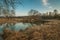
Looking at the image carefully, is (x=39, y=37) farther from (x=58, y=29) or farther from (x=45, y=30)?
(x=58, y=29)

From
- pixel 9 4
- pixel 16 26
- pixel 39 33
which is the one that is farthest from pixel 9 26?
pixel 39 33

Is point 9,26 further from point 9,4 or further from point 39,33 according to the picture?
point 39,33

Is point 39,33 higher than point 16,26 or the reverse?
the reverse

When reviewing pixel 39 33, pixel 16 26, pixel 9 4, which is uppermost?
pixel 9 4

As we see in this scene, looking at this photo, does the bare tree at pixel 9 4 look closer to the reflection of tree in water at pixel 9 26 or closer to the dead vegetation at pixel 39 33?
the reflection of tree in water at pixel 9 26

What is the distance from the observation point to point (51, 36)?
231 centimetres

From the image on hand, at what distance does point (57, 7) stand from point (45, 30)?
48 cm

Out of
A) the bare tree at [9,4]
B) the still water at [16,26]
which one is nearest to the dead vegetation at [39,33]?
the still water at [16,26]

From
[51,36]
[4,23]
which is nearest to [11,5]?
[4,23]

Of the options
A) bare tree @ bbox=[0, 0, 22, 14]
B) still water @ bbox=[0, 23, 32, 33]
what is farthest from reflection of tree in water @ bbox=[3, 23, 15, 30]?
bare tree @ bbox=[0, 0, 22, 14]

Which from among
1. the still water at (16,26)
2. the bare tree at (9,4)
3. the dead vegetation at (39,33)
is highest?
the bare tree at (9,4)

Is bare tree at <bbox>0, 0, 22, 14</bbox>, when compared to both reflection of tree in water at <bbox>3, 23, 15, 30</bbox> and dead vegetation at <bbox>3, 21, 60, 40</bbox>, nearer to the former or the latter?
reflection of tree in water at <bbox>3, 23, 15, 30</bbox>

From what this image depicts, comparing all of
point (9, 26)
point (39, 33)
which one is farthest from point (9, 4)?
point (39, 33)

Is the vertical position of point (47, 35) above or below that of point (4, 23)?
below
